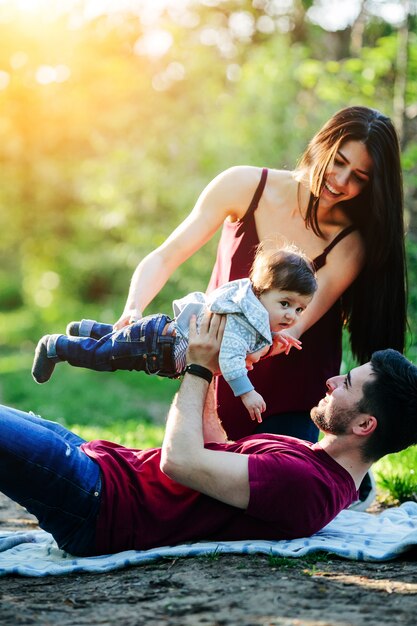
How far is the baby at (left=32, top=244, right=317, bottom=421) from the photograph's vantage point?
11.9 ft

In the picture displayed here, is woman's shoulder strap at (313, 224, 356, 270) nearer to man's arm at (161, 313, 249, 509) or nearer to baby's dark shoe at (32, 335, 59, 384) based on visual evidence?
man's arm at (161, 313, 249, 509)

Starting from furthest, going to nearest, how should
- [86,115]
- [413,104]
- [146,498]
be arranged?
[86,115] → [413,104] → [146,498]

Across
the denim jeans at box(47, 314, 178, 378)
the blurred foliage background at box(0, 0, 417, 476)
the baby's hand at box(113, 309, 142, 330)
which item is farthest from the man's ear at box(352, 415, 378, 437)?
the blurred foliage background at box(0, 0, 417, 476)

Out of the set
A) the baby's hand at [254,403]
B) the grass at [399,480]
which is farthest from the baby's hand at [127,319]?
the grass at [399,480]

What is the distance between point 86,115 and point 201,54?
→ 18.0 ft

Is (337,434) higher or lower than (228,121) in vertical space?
lower

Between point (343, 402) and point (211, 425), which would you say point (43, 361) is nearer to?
point (211, 425)

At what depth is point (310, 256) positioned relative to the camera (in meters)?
4.55

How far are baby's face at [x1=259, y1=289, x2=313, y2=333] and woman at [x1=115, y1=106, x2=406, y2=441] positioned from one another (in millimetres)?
678

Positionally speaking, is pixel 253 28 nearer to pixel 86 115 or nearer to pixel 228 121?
pixel 86 115

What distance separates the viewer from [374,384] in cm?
360

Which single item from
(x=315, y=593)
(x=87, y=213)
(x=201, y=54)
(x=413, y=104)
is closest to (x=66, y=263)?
(x=87, y=213)

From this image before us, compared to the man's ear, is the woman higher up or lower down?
higher up

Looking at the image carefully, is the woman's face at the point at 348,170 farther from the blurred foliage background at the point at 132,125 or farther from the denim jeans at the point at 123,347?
the blurred foliage background at the point at 132,125
